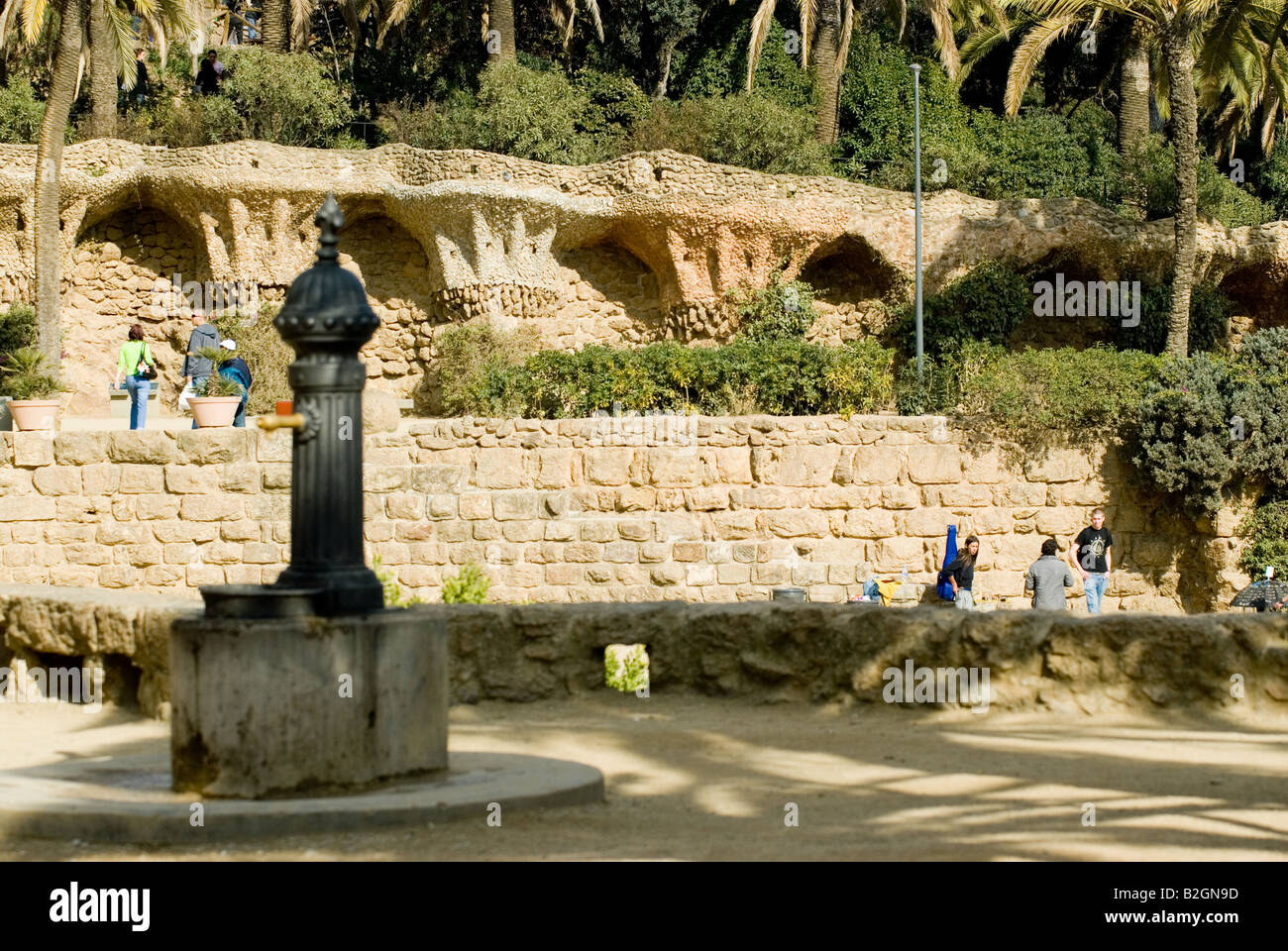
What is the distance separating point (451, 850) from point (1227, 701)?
4.35 metres

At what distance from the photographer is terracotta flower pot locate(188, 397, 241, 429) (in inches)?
663

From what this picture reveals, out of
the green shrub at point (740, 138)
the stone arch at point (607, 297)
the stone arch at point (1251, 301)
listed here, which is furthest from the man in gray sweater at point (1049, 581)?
the stone arch at point (1251, 301)

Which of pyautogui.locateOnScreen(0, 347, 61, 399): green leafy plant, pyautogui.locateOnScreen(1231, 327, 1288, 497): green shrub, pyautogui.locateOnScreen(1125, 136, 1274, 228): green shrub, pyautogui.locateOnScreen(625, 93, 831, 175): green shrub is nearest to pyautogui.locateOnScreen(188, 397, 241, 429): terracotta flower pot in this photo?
pyautogui.locateOnScreen(0, 347, 61, 399): green leafy plant

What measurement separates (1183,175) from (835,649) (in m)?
14.4

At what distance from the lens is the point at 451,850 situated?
5.52 m

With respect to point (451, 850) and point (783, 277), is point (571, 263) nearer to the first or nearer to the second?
point (783, 277)

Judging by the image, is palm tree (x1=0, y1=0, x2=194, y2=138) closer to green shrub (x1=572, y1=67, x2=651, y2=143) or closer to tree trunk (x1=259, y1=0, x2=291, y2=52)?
tree trunk (x1=259, y1=0, x2=291, y2=52)

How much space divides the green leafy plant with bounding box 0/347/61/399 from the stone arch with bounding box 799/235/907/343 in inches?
412

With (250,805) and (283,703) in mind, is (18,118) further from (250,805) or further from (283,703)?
(250,805)

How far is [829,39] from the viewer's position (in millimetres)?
26875

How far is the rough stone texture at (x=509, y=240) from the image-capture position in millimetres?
22344

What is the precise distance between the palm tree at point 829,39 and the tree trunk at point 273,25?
292 inches

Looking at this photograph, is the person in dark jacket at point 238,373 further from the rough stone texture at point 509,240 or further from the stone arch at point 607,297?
the stone arch at point 607,297
